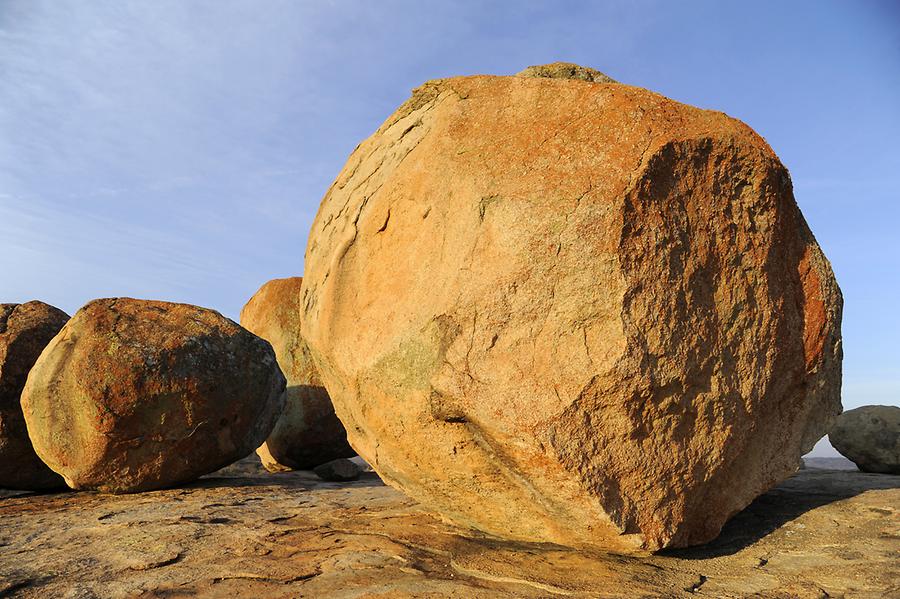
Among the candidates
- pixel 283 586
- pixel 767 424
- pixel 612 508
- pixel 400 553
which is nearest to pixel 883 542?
pixel 767 424

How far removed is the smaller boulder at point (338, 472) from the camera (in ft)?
23.2

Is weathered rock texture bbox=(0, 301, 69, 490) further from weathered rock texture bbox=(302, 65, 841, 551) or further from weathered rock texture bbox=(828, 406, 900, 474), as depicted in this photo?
weathered rock texture bbox=(828, 406, 900, 474)

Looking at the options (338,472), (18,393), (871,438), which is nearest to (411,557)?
(338,472)

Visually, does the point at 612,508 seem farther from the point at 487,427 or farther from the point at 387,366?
the point at 387,366

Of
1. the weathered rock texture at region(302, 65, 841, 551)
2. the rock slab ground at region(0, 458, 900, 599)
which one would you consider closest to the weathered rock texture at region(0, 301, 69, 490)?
Answer: the rock slab ground at region(0, 458, 900, 599)

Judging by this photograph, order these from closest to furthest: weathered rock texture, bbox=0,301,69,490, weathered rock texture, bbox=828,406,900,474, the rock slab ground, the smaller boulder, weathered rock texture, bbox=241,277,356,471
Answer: the rock slab ground < weathered rock texture, bbox=0,301,69,490 < weathered rock texture, bbox=828,406,900,474 < the smaller boulder < weathered rock texture, bbox=241,277,356,471

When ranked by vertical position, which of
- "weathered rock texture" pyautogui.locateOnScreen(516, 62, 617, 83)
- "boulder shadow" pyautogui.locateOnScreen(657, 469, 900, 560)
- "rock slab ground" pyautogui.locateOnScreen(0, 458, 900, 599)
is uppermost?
"weathered rock texture" pyautogui.locateOnScreen(516, 62, 617, 83)

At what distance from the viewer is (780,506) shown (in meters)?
3.87

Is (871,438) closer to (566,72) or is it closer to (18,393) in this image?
(566,72)

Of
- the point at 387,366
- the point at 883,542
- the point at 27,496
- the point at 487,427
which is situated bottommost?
the point at 27,496

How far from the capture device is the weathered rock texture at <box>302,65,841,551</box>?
265 cm

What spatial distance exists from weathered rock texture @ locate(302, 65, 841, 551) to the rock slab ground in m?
0.19

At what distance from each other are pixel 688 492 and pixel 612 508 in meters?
0.40

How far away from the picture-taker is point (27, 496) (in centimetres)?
584
